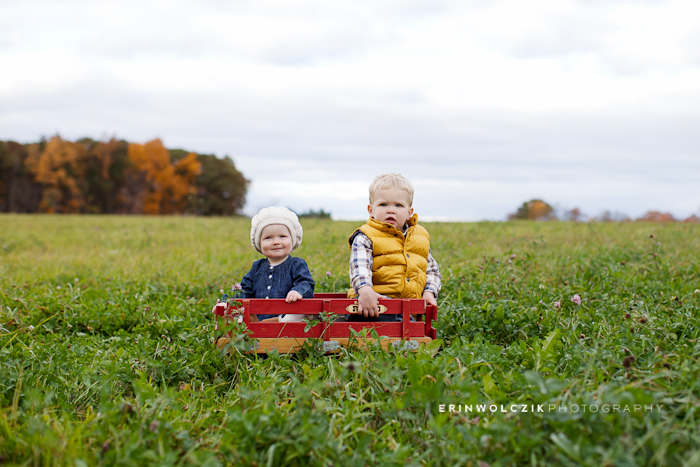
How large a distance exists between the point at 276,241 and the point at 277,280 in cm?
36

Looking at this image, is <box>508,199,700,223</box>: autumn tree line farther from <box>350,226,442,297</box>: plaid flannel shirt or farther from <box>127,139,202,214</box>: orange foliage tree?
<box>127,139,202,214</box>: orange foliage tree

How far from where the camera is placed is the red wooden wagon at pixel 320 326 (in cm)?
373

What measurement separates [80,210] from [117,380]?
53.0 m

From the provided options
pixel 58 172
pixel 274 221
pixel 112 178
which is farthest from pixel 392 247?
pixel 112 178

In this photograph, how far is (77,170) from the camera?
48875 mm

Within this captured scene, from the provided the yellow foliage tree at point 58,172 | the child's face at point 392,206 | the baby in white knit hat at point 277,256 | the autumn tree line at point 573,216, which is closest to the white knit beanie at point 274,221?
the baby in white knit hat at point 277,256

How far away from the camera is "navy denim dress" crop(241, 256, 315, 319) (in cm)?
445

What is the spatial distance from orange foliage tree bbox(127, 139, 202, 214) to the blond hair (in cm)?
4761

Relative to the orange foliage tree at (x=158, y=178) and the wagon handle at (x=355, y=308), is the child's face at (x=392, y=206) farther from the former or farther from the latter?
the orange foliage tree at (x=158, y=178)

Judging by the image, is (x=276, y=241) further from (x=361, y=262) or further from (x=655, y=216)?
(x=655, y=216)

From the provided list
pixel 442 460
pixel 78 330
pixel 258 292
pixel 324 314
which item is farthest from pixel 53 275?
pixel 442 460

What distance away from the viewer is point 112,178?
51438 millimetres

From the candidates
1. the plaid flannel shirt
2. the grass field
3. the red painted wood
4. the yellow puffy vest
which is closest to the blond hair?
the yellow puffy vest

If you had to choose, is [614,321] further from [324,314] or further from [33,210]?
[33,210]
